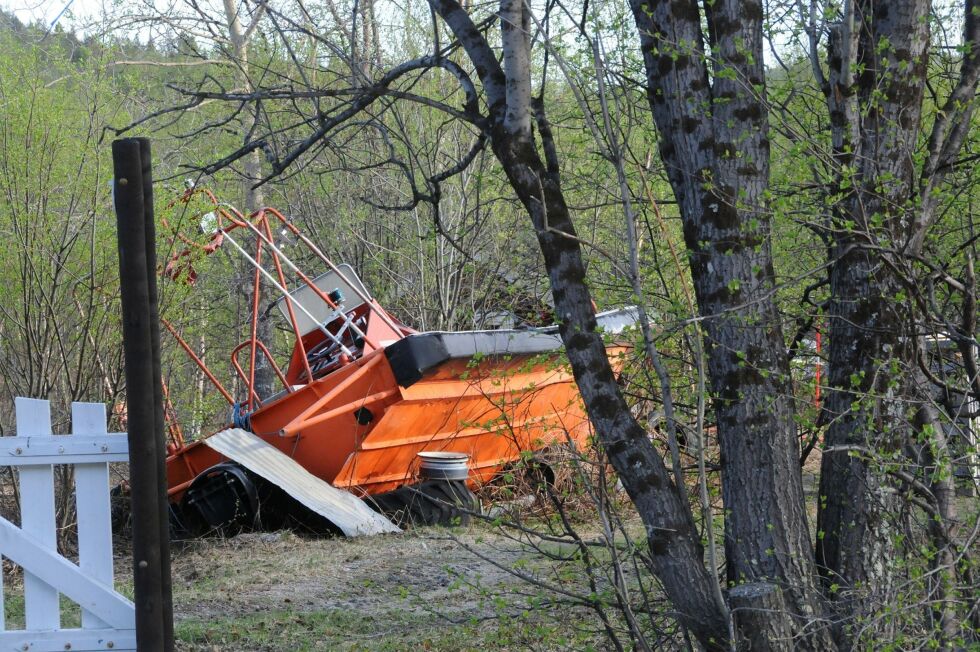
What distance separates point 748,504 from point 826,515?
436 millimetres

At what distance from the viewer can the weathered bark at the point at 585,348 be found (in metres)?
3.70

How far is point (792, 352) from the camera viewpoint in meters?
4.04

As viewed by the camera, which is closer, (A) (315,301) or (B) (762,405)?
(B) (762,405)

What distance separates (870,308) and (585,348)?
1.06m

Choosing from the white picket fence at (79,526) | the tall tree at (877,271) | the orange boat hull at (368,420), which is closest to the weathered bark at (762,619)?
the tall tree at (877,271)

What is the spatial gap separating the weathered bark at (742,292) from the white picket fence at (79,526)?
214 cm

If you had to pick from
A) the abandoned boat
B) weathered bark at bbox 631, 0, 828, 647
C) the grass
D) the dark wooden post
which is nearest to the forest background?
weathered bark at bbox 631, 0, 828, 647

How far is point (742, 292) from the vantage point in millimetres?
3627

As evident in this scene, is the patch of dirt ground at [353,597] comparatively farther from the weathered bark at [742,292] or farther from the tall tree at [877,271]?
the tall tree at [877,271]

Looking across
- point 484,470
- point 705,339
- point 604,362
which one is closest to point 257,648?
point 604,362

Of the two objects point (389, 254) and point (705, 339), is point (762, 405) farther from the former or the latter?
point (389, 254)

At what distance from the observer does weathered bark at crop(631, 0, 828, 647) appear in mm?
3635

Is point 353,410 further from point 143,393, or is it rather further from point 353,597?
point 143,393

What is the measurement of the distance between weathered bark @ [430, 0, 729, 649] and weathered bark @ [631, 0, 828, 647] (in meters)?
0.19
